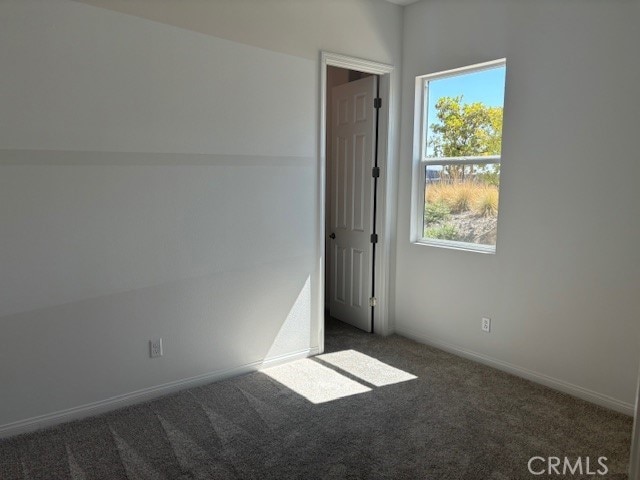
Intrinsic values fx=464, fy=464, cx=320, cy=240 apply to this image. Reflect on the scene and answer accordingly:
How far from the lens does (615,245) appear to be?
2.82 meters

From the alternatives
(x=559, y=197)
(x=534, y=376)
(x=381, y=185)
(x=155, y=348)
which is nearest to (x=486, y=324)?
(x=534, y=376)

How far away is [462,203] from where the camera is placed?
3.71m

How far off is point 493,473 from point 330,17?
10.4 ft

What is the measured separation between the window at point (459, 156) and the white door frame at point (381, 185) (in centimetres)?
24

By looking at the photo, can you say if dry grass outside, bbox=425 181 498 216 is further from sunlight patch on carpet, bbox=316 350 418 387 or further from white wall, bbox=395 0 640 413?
sunlight patch on carpet, bbox=316 350 418 387

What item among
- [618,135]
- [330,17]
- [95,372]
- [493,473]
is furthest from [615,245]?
[95,372]

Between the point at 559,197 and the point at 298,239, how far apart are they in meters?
1.84

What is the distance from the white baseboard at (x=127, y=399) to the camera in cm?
260

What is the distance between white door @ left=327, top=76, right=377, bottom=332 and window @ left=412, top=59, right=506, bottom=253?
437 millimetres

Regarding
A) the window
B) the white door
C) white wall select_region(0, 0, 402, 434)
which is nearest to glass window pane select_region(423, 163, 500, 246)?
the window

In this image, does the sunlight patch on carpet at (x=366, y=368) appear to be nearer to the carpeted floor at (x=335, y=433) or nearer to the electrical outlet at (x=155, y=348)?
the carpeted floor at (x=335, y=433)

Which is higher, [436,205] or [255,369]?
[436,205]

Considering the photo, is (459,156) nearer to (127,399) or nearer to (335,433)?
(335,433)

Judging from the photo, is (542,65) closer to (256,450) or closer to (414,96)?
(414,96)
